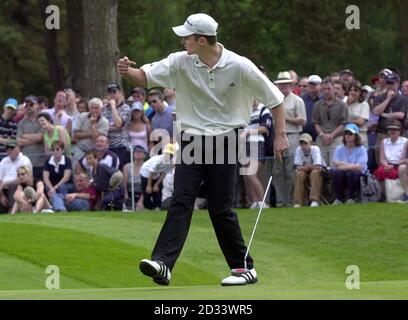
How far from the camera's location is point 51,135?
2417 cm

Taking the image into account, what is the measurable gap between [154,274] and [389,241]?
8262 millimetres

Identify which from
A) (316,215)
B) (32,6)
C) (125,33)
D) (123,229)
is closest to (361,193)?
(316,215)

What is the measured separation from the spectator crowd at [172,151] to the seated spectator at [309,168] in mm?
17

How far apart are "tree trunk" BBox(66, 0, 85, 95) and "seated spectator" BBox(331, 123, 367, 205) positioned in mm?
14714

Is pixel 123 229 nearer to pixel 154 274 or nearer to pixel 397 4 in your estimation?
pixel 154 274

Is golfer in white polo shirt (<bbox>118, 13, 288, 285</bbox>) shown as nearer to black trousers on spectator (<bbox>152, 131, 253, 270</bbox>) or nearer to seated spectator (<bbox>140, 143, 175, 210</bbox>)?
black trousers on spectator (<bbox>152, 131, 253, 270</bbox>)

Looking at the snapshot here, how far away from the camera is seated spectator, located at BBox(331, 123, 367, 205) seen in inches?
852

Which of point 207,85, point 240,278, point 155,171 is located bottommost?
point 240,278

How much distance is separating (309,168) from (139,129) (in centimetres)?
345

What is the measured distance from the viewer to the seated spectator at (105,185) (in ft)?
76.2

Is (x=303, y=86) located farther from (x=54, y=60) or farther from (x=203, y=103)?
(x=54, y=60)

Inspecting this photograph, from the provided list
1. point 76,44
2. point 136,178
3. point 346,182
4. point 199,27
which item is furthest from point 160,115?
point 76,44

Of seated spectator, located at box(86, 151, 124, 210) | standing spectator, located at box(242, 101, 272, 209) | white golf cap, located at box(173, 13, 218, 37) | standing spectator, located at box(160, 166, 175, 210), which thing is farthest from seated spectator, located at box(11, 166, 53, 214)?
white golf cap, located at box(173, 13, 218, 37)

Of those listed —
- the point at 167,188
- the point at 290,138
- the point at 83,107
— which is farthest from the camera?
the point at 83,107
